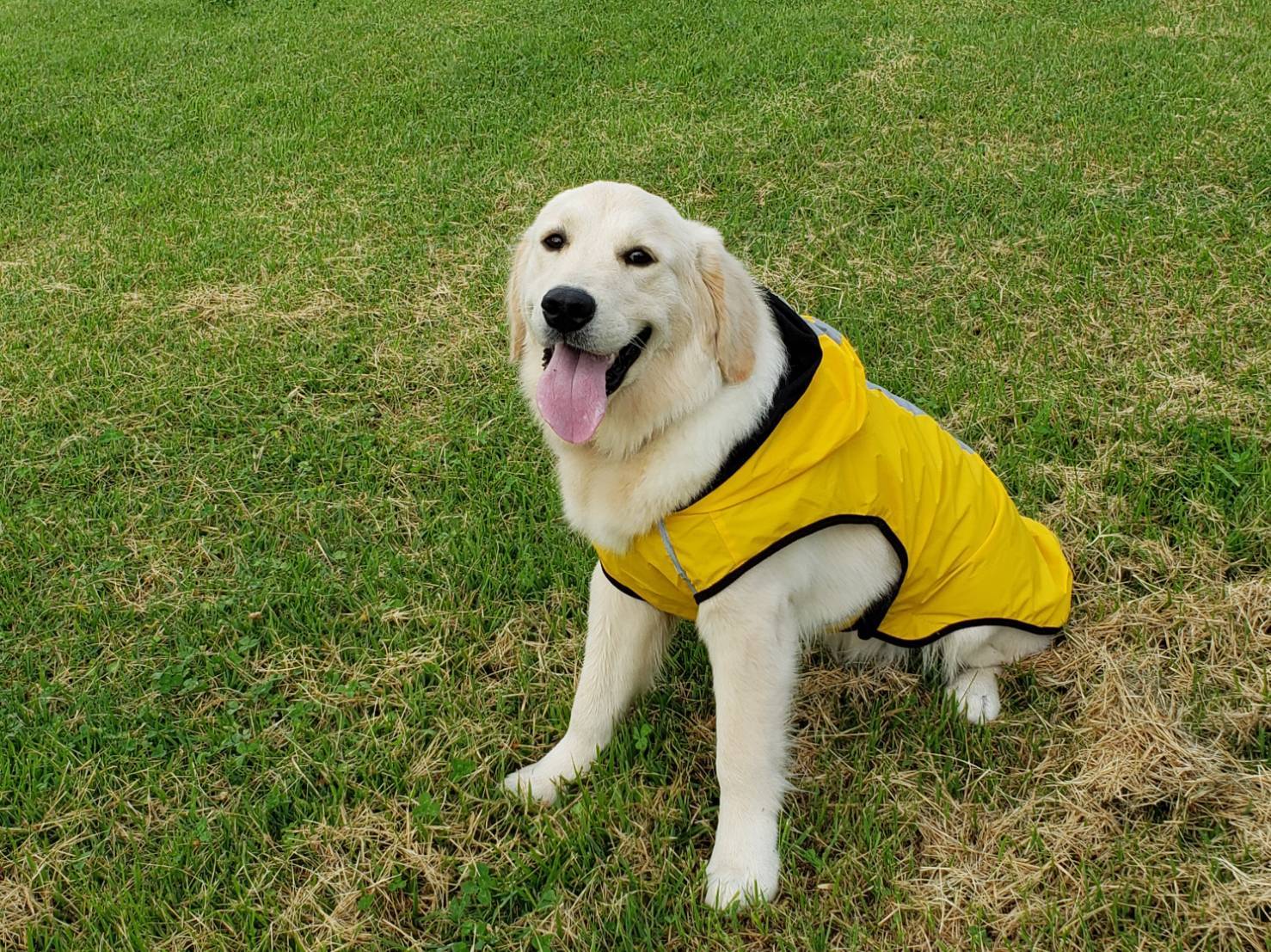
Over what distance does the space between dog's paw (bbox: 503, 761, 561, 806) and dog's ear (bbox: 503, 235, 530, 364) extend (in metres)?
1.06

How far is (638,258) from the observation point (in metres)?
2.16

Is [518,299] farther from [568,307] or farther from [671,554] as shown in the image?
[671,554]

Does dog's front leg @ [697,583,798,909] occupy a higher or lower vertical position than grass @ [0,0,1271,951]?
higher

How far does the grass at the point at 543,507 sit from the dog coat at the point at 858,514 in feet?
0.92

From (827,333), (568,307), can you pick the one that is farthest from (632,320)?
(827,333)

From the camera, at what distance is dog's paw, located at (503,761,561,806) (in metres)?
2.34

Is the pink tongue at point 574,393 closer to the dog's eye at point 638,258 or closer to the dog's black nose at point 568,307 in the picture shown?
the dog's black nose at point 568,307

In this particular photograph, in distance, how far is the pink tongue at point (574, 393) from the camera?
208 centimetres

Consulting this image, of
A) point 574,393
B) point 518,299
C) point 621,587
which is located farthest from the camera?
point 518,299

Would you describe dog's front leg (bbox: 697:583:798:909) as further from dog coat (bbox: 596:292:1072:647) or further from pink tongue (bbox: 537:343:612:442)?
pink tongue (bbox: 537:343:612:442)

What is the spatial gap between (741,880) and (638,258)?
1396mm

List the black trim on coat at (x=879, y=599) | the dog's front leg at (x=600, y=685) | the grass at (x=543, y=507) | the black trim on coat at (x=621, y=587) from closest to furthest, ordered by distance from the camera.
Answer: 1. the black trim on coat at (x=879, y=599)
2. the grass at (x=543, y=507)
3. the black trim on coat at (x=621, y=587)
4. the dog's front leg at (x=600, y=685)

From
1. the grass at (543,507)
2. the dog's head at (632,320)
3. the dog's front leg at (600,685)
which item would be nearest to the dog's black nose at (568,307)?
the dog's head at (632,320)

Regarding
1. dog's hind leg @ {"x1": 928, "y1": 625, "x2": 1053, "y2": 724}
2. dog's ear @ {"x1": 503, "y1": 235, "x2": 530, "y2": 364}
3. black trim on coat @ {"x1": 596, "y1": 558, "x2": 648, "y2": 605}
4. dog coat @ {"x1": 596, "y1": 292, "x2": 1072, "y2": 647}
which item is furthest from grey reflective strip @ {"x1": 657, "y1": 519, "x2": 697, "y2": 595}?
dog's hind leg @ {"x1": 928, "y1": 625, "x2": 1053, "y2": 724}
